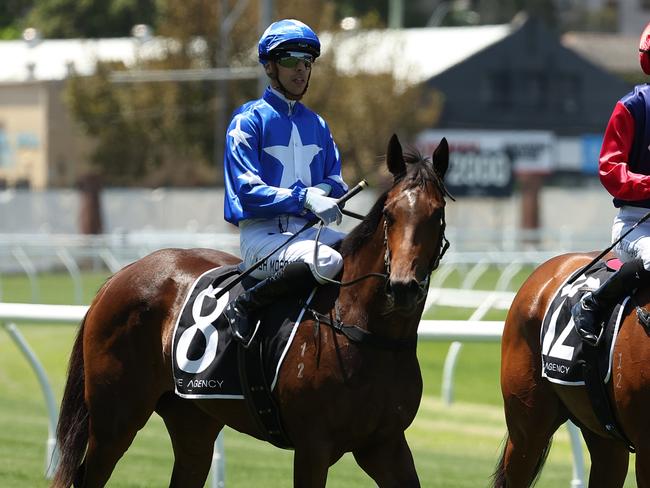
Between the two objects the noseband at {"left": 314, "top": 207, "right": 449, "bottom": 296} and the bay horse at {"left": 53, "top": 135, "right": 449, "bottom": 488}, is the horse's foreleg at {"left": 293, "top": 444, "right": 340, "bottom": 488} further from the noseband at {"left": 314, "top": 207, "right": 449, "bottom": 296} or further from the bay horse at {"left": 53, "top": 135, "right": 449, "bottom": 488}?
the noseband at {"left": 314, "top": 207, "right": 449, "bottom": 296}

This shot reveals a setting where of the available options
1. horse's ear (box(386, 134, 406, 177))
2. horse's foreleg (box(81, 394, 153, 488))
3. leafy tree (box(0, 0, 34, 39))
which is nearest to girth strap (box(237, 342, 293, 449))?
horse's foreleg (box(81, 394, 153, 488))

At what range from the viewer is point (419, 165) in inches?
211

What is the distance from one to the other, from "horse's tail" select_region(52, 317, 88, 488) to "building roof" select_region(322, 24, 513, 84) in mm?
28339

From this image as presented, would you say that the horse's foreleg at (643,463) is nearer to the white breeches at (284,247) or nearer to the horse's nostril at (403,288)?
the horse's nostril at (403,288)

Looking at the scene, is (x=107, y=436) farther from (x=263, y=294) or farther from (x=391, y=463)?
(x=391, y=463)

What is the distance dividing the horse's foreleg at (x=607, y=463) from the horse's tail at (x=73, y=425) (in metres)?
2.36

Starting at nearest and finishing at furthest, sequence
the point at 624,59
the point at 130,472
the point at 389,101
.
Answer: the point at 130,472 → the point at 389,101 → the point at 624,59

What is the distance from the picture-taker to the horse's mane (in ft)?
17.4

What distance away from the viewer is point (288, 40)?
5.79 m

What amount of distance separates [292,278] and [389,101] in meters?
31.1

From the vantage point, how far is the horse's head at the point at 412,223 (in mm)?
5070

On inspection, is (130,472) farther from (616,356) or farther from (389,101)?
(389,101)

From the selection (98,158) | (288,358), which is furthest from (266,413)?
(98,158)

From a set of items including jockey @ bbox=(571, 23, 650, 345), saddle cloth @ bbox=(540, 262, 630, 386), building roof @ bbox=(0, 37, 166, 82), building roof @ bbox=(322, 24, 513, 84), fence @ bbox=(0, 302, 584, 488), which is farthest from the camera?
building roof @ bbox=(0, 37, 166, 82)
